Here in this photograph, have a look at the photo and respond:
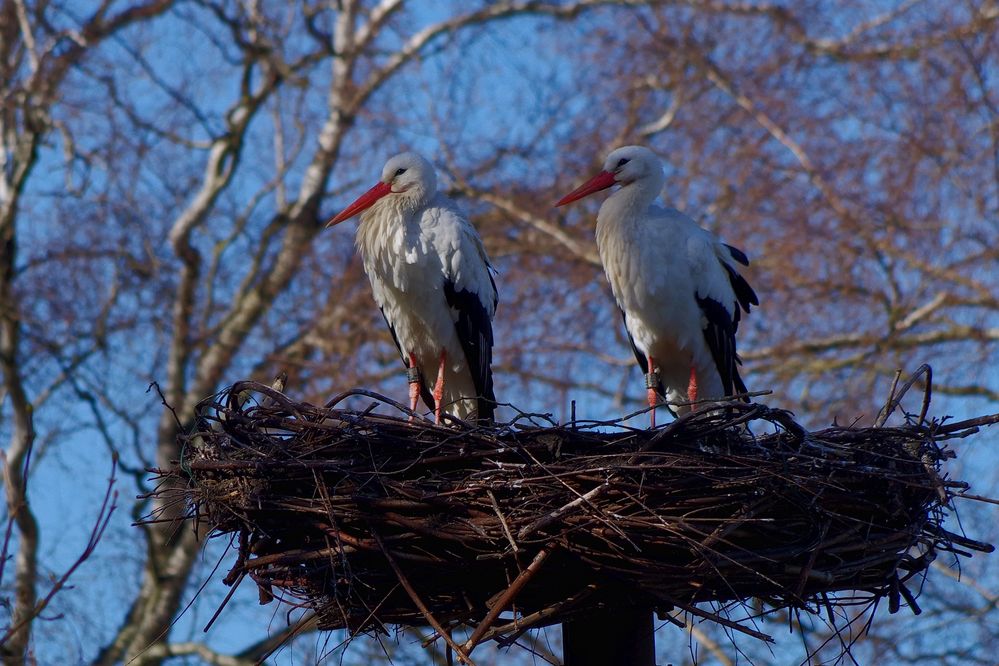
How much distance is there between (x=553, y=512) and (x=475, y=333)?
7.97 ft

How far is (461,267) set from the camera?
5.97m

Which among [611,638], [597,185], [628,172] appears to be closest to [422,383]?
[597,185]

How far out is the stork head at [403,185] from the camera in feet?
20.1

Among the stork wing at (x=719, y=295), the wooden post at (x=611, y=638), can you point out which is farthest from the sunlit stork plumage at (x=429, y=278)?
the wooden post at (x=611, y=638)

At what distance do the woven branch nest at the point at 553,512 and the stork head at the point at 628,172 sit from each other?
2.21 metres

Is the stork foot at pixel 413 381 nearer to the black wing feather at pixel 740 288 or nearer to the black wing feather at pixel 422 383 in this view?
the black wing feather at pixel 422 383

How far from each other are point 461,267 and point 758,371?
578cm

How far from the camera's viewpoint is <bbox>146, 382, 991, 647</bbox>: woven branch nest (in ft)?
12.4

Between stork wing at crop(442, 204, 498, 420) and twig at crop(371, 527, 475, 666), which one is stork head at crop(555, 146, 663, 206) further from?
twig at crop(371, 527, 475, 666)

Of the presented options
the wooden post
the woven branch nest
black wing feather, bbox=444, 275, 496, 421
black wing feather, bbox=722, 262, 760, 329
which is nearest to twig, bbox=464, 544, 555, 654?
the woven branch nest

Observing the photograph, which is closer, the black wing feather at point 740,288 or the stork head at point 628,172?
the black wing feather at point 740,288

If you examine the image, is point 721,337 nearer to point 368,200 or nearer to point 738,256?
point 738,256

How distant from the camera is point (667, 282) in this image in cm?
588

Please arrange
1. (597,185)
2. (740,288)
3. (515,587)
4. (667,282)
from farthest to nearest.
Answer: (597,185) → (740,288) → (667,282) → (515,587)
